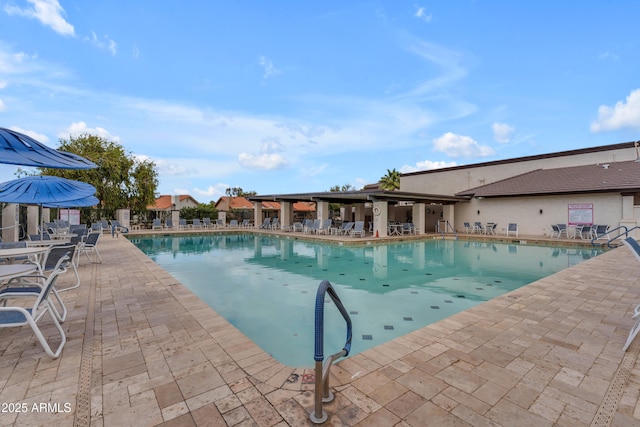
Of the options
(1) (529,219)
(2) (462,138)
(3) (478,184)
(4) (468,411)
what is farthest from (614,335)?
(2) (462,138)

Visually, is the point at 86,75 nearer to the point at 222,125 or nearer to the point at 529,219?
the point at 222,125

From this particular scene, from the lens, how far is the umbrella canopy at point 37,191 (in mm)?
5508

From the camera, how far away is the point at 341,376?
2264 millimetres

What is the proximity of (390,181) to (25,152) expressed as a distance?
34.5 metres

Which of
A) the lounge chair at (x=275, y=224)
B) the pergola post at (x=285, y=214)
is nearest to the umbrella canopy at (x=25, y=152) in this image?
the pergola post at (x=285, y=214)

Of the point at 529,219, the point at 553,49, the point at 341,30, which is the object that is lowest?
the point at 529,219

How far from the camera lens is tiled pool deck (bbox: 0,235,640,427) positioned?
Answer: 1836 mm

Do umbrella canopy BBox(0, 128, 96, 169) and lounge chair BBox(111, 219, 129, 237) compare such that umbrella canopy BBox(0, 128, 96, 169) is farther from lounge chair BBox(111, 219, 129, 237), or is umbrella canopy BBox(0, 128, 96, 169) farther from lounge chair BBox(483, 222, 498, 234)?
lounge chair BBox(483, 222, 498, 234)

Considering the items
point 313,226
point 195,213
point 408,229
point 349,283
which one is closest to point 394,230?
point 408,229

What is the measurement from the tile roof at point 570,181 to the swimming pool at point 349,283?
424 centimetres

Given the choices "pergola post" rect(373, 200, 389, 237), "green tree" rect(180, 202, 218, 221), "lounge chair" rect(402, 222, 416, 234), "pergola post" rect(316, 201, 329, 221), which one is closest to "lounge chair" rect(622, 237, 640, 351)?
"pergola post" rect(373, 200, 389, 237)

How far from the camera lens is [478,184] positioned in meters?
21.1

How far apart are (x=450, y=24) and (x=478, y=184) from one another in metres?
13.1

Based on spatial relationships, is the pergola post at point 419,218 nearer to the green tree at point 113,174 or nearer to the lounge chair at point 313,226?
the lounge chair at point 313,226
